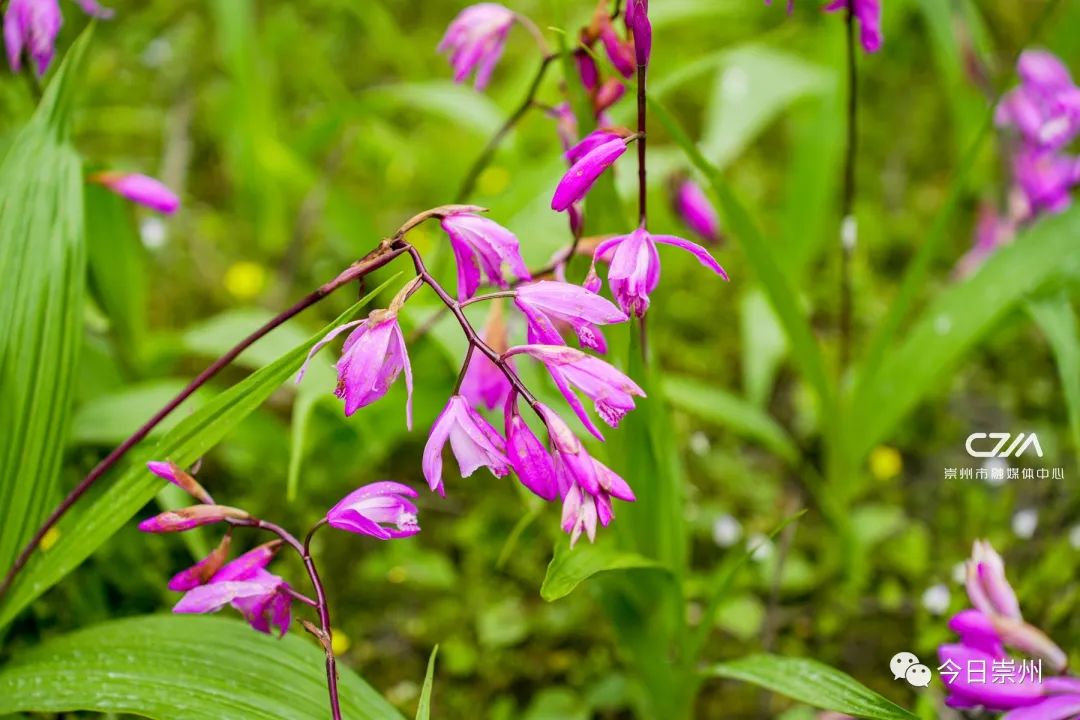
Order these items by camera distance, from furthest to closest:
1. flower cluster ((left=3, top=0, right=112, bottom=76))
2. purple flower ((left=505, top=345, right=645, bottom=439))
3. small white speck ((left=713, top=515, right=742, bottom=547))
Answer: small white speck ((left=713, top=515, right=742, bottom=547)) → flower cluster ((left=3, top=0, right=112, bottom=76)) → purple flower ((left=505, top=345, right=645, bottom=439))

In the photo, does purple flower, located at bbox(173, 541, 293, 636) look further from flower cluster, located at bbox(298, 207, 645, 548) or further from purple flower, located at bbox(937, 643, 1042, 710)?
purple flower, located at bbox(937, 643, 1042, 710)

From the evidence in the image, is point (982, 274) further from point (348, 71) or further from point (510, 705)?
point (348, 71)

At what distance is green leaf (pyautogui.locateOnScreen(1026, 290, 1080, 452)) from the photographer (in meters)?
1.45

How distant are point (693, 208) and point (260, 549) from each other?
1.22 meters

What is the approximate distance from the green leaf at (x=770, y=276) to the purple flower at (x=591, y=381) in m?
0.45

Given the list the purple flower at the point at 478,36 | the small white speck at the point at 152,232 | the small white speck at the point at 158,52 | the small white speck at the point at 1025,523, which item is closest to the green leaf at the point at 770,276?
the purple flower at the point at 478,36

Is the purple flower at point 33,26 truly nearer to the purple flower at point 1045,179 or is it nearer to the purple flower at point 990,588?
the purple flower at point 990,588

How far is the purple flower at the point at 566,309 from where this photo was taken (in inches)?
37.4

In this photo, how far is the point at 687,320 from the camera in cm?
250

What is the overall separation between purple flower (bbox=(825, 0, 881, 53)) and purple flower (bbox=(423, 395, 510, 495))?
81 centimetres

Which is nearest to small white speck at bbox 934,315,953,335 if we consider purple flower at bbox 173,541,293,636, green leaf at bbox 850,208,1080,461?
green leaf at bbox 850,208,1080,461

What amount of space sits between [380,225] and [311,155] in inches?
16.4

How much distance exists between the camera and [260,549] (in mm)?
1075

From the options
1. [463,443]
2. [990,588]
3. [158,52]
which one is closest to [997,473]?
[990,588]
